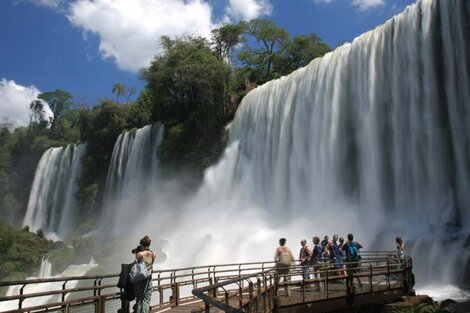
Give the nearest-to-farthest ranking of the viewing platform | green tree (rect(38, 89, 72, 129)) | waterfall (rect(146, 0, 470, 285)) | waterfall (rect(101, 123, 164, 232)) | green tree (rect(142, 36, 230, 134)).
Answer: the viewing platform
waterfall (rect(146, 0, 470, 285))
green tree (rect(142, 36, 230, 134))
waterfall (rect(101, 123, 164, 232))
green tree (rect(38, 89, 72, 129))

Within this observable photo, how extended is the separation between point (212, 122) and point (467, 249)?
89.1 feet

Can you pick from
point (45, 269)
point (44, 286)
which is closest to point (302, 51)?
point (45, 269)

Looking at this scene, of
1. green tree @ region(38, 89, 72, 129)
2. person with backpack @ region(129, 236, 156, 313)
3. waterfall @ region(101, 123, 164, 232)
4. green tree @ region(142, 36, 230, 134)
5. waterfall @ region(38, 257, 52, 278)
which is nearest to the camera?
person with backpack @ region(129, 236, 156, 313)

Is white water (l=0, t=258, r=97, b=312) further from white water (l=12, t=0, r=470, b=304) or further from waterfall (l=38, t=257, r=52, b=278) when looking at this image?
white water (l=12, t=0, r=470, b=304)

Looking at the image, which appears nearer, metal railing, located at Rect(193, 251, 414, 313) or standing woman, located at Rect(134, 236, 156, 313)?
standing woman, located at Rect(134, 236, 156, 313)

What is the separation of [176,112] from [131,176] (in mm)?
7325

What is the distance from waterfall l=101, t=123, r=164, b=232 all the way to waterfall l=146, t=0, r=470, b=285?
34.8 feet

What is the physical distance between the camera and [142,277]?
7.89 m

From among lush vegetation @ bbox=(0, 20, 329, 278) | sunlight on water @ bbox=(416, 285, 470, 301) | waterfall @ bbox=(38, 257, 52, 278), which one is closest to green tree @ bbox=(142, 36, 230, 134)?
lush vegetation @ bbox=(0, 20, 329, 278)

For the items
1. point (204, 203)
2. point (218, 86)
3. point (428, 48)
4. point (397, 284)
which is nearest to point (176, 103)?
point (218, 86)

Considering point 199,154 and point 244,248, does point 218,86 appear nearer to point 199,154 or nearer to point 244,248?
point 199,154

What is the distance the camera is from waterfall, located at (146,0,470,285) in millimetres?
22141

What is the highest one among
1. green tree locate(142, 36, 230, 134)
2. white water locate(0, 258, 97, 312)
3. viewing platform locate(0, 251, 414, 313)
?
green tree locate(142, 36, 230, 134)

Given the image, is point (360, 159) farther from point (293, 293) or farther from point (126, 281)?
point (126, 281)
